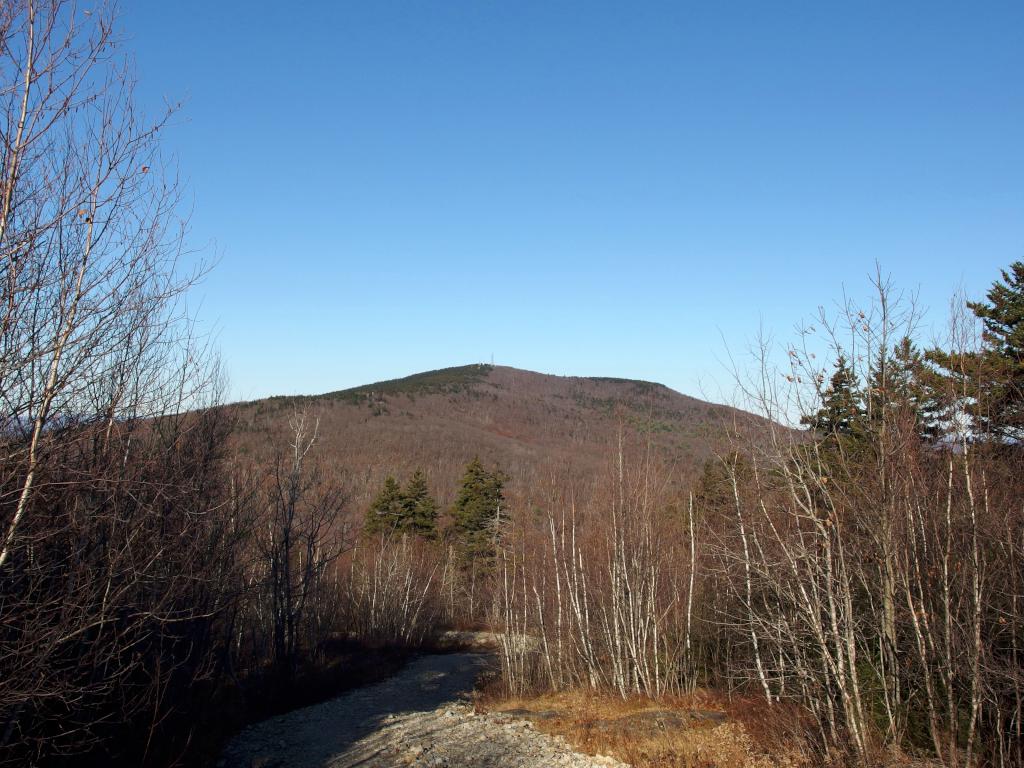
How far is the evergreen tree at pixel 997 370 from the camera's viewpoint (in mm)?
10125

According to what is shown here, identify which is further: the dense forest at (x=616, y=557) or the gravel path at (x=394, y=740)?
the gravel path at (x=394, y=740)

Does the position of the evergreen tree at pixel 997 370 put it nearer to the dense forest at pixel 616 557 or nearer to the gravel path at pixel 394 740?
the dense forest at pixel 616 557

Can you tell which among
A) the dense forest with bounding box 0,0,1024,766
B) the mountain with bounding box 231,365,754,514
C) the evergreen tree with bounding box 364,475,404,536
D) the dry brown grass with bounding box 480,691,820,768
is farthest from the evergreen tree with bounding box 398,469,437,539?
the dry brown grass with bounding box 480,691,820,768

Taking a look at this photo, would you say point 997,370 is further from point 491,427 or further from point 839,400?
point 491,427

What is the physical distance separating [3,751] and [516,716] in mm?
11714

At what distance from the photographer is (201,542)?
14.0 metres

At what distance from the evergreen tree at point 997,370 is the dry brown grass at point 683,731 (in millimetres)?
5755

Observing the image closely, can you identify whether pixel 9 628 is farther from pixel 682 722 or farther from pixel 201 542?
pixel 682 722

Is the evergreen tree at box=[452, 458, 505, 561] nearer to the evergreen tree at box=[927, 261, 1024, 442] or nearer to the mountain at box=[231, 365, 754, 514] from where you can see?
the mountain at box=[231, 365, 754, 514]

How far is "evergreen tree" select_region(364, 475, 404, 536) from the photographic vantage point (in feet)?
150

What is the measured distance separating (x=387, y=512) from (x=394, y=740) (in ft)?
104

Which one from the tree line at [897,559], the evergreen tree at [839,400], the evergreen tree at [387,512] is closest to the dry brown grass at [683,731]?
the tree line at [897,559]

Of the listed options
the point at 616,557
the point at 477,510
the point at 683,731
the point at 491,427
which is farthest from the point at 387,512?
the point at 491,427

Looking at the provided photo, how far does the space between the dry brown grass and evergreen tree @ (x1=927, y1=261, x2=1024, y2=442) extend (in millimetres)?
5755
